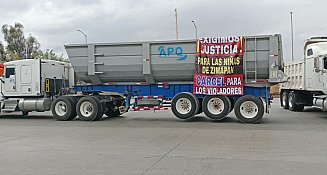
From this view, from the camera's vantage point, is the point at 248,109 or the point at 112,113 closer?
the point at 248,109

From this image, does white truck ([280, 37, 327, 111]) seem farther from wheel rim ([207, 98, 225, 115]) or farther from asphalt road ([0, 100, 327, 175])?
wheel rim ([207, 98, 225, 115])

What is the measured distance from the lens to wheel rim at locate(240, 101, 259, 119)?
49.1 ft

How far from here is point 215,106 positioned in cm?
1556

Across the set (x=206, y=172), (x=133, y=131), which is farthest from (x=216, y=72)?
(x=206, y=172)

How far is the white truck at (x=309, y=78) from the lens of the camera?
16.6 metres

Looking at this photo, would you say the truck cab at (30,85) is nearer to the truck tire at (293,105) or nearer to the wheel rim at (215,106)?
the wheel rim at (215,106)

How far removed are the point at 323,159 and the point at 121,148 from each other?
183 inches

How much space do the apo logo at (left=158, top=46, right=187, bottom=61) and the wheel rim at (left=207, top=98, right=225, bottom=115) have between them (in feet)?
7.01

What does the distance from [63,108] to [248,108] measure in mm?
8153

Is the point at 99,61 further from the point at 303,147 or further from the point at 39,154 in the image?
the point at 303,147

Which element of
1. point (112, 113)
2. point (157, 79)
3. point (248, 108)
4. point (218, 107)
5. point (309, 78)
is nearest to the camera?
point (248, 108)

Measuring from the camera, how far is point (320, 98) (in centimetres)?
1719

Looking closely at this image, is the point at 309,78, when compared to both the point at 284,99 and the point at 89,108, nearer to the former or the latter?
the point at 284,99

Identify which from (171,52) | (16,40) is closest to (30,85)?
(171,52)
